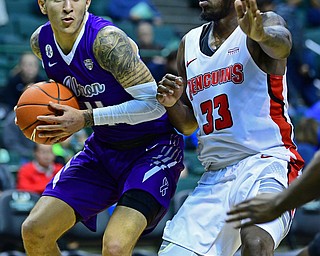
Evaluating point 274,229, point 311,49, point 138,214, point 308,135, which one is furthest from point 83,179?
point 311,49

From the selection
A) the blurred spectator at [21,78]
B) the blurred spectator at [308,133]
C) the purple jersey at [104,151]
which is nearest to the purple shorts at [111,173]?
the purple jersey at [104,151]

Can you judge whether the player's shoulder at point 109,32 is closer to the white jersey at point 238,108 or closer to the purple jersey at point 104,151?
the purple jersey at point 104,151

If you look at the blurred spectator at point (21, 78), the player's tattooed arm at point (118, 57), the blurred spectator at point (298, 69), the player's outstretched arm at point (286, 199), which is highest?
the player's outstretched arm at point (286, 199)

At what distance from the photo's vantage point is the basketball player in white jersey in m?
4.84

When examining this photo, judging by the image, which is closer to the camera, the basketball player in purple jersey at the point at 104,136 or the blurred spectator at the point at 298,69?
the basketball player in purple jersey at the point at 104,136

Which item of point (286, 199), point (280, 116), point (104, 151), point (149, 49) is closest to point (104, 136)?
point (104, 151)

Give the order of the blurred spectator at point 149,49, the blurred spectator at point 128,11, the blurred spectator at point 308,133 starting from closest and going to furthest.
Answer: the blurred spectator at point 308,133 < the blurred spectator at point 149,49 < the blurred spectator at point 128,11

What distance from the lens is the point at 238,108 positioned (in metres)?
4.96

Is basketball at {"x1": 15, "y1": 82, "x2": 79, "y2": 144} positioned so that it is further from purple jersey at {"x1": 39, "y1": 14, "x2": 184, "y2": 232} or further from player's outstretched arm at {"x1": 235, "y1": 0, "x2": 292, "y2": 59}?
player's outstretched arm at {"x1": 235, "y1": 0, "x2": 292, "y2": 59}

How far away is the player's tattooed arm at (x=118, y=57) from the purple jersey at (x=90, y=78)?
83mm

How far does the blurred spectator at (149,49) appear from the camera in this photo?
10.4m

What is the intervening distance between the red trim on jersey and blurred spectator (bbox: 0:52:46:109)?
5168 mm

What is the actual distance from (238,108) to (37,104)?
1254mm

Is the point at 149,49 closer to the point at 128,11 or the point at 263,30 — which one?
the point at 128,11
